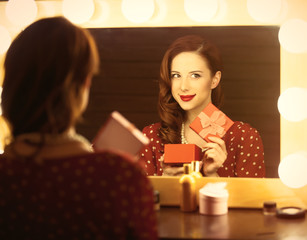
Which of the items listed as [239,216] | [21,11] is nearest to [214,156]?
[239,216]

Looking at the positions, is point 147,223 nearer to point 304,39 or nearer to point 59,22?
point 59,22

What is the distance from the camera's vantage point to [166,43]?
62.1 inches

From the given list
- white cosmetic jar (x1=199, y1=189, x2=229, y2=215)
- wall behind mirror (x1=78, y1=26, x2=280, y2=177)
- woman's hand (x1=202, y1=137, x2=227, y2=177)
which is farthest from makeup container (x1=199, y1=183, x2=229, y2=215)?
wall behind mirror (x1=78, y1=26, x2=280, y2=177)

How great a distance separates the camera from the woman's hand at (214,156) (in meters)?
1.55

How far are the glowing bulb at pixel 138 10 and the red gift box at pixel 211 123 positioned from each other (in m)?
0.44

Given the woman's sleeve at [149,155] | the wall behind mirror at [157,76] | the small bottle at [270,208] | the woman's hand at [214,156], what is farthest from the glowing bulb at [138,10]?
the small bottle at [270,208]

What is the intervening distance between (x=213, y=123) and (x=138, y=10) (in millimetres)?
539

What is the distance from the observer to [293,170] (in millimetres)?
1540

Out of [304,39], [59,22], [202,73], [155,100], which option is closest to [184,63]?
[202,73]

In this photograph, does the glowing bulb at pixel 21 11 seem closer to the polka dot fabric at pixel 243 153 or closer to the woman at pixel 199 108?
the woman at pixel 199 108

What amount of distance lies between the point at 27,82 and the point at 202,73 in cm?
80

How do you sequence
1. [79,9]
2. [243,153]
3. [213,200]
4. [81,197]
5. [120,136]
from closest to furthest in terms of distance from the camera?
[81,197] < [120,136] < [213,200] < [243,153] < [79,9]

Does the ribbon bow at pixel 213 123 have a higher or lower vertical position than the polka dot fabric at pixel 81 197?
higher

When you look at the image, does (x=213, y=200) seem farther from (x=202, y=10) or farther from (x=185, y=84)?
(x=202, y=10)
